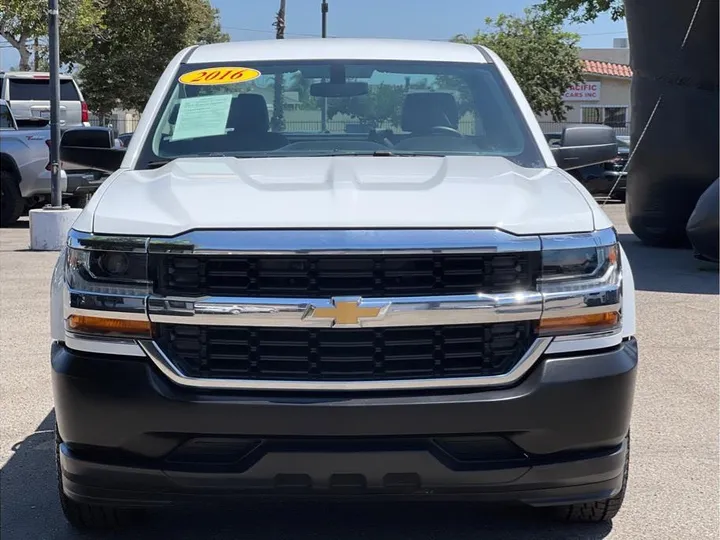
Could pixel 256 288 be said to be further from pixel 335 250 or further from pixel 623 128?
pixel 623 128

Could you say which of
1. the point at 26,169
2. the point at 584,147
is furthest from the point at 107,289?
the point at 26,169

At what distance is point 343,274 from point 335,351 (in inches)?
8.9

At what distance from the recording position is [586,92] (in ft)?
159

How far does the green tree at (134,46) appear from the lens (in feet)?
124

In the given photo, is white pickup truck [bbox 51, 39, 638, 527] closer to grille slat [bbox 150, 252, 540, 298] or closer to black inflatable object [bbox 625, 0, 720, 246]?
grille slat [bbox 150, 252, 540, 298]

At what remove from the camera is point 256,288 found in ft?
9.96

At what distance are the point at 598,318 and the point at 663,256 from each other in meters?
9.96

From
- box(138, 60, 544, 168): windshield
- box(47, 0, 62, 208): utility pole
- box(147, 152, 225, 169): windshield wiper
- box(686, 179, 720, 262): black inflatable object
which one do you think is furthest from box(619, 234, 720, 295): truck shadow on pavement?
box(47, 0, 62, 208): utility pole

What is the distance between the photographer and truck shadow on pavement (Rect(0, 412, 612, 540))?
146 inches

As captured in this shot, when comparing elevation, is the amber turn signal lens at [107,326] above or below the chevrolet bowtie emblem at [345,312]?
below

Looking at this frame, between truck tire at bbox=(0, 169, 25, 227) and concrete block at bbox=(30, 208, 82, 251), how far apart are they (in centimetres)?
289

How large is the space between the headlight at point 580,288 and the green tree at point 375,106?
1.63 meters

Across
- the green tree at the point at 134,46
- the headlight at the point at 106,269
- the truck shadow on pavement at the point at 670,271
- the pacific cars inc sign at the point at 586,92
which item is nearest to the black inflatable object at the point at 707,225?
the truck shadow on pavement at the point at 670,271

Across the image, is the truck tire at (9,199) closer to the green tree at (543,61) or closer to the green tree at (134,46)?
the green tree at (134,46)
